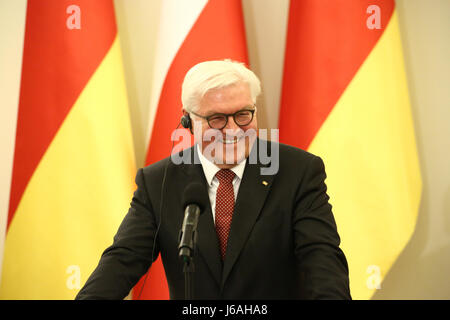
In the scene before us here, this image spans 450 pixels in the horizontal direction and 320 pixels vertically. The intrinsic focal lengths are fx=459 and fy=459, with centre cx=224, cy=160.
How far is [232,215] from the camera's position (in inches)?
63.0

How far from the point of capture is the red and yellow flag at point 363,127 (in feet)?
7.57

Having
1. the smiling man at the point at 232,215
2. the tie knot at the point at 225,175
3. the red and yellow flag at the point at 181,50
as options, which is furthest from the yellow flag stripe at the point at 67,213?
the tie knot at the point at 225,175

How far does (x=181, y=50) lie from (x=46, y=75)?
0.72m

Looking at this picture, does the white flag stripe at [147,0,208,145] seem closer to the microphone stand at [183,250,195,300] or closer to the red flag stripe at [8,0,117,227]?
the red flag stripe at [8,0,117,227]

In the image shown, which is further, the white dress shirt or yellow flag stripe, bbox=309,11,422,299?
yellow flag stripe, bbox=309,11,422,299

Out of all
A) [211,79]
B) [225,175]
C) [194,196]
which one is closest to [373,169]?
[225,175]

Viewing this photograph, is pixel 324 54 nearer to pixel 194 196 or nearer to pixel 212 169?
pixel 212 169

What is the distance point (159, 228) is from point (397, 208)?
129 cm

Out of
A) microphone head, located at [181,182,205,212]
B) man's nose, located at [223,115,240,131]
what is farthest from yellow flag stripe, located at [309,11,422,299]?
microphone head, located at [181,182,205,212]

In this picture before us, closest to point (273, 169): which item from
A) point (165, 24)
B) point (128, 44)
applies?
point (165, 24)

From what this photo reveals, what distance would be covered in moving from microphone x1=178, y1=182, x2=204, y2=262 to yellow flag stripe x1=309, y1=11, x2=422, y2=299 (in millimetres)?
1365

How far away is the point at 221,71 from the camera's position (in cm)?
158

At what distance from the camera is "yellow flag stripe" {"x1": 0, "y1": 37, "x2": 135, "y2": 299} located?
237 cm

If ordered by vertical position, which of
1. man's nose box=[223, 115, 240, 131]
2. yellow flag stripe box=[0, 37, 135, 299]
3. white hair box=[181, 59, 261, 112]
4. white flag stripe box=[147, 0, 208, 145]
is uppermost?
white flag stripe box=[147, 0, 208, 145]
